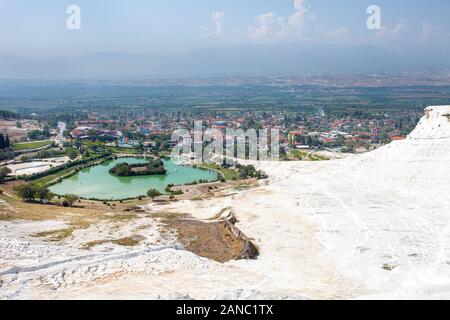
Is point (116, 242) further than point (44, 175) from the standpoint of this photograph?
No

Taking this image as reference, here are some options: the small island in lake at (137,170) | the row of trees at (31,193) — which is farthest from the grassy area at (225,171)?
the row of trees at (31,193)

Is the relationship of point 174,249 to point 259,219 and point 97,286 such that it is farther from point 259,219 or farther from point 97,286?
point 259,219

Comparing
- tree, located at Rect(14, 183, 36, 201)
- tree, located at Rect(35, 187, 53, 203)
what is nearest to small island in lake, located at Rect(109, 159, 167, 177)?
tree, located at Rect(35, 187, 53, 203)

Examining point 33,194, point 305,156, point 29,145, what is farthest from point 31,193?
point 29,145

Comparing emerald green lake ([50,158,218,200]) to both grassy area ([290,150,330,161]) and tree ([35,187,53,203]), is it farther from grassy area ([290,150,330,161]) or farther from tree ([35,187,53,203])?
grassy area ([290,150,330,161])

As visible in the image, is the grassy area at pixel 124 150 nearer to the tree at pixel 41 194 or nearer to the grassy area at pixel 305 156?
the grassy area at pixel 305 156
